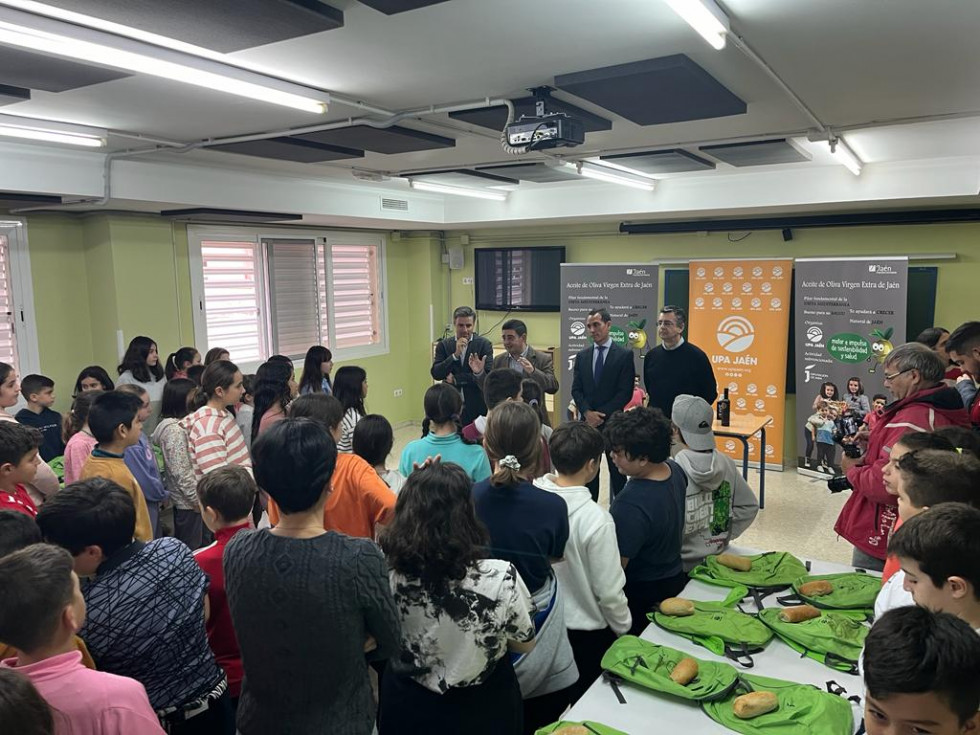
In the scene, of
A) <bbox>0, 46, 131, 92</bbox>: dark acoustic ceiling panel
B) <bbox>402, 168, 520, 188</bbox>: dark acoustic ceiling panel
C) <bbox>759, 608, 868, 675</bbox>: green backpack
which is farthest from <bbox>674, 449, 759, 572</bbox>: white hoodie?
<bbox>402, 168, 520, 188</bbox>: dark acoustic ceiling panel

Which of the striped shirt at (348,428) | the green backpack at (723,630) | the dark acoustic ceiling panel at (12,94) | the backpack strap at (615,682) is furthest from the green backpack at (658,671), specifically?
A: the dark acoustic ceiling panel at (12,94)

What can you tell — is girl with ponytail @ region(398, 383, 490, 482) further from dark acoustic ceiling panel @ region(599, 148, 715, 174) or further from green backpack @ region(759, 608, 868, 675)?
dark acoustic ceiling panel @ region(599, 148, 715, 174)

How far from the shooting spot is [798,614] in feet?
7.12

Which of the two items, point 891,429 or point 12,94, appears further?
point 12,94

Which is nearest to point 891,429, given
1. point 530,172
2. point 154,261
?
point 530,172

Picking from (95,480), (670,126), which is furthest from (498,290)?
(95,480)

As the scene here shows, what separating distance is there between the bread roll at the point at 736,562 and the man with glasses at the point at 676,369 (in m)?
2.22

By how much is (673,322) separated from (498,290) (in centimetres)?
416

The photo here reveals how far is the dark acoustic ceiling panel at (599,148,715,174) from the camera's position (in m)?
4.79

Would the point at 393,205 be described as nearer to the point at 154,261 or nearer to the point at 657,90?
the point at 154,261

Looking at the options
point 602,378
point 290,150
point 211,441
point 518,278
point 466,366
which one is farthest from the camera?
point 518,278

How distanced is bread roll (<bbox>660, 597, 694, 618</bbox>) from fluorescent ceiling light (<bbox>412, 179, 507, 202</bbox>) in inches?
182

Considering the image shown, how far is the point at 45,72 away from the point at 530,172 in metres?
3.61

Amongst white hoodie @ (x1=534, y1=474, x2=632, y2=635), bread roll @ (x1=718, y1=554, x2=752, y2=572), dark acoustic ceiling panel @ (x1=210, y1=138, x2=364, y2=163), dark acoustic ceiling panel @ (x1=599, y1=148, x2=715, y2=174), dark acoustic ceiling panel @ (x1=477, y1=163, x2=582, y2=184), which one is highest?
dark acoustic ceiling panel @ (x1=477, y1=163, x2=582, y2=184)
